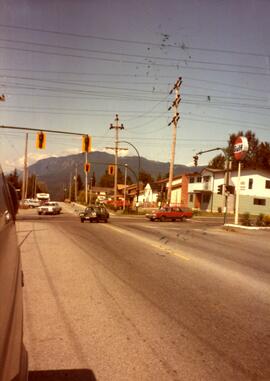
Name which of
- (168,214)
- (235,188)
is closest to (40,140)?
(168,214)

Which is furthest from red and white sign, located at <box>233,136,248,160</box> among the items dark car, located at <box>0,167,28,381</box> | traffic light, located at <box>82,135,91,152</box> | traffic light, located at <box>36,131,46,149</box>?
dark car, located at <box>0,167,28,381</box>

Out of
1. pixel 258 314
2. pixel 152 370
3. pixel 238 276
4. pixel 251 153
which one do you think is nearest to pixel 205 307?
pixel 258 314

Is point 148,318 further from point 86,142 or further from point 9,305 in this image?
point 86,142

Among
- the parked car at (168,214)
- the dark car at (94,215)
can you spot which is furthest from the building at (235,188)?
the dark car at (94,215)

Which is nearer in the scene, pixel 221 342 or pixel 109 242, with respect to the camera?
pixel 221 342

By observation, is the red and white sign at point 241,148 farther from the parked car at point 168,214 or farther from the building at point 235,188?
the building at point 235,188

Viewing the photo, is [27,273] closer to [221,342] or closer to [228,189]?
[221,342]

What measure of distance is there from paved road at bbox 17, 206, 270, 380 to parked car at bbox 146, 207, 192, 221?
91.9 ft

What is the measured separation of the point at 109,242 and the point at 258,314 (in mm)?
10758

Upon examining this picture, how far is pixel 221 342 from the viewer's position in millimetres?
4988

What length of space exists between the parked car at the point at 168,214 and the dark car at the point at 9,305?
3754 centimetres

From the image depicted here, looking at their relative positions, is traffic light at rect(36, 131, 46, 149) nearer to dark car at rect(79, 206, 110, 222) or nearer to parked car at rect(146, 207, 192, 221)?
dark car at rect(79, 206, 110, 222)

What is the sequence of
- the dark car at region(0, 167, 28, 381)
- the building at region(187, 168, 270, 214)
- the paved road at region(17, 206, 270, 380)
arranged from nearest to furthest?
the dark car at region(0, 167, 28, 381) < the paved road at region(17, 206, 270, 380) < the building at region(187, 168, 270, 214)

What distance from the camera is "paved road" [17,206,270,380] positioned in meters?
4.22
